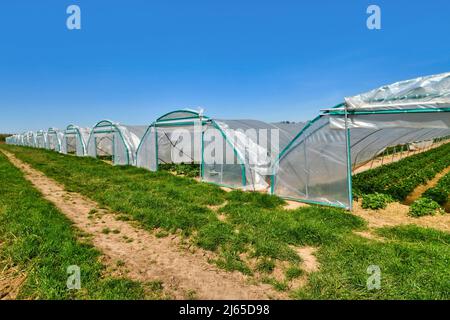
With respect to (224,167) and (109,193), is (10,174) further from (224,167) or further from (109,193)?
(224,167)

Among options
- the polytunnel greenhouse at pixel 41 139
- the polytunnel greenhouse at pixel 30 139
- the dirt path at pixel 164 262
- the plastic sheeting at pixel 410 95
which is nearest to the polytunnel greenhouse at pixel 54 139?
the polytunnel greenhouse at pixel 41 139

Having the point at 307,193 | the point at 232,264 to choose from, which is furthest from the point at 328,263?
the point at 307,193

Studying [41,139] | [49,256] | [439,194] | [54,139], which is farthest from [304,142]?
[41,139]

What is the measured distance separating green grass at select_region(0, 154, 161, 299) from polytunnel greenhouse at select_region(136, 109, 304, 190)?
18.5ft

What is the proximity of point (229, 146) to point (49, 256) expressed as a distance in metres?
6.95

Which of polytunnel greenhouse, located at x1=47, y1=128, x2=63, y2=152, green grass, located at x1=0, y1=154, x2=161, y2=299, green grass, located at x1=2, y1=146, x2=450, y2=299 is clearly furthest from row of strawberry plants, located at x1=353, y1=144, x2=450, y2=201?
polytunnel greenhouse, located at x1=47, y1=128, x2=63, y2=152

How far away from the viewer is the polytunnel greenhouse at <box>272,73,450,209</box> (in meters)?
6.07

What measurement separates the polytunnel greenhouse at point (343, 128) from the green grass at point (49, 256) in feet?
18.7

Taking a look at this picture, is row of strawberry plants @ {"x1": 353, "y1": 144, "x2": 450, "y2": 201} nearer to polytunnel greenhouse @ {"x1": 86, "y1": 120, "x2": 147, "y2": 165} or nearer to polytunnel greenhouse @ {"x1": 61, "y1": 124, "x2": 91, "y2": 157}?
polytunnel greenhouse @ {"x1": 86, "y1": 120, "x2": 147, "y2": 165}

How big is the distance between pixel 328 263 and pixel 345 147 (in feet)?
13.2

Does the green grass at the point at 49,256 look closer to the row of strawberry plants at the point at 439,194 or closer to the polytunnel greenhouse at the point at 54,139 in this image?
the row of strawberry plants at the point at 439,194

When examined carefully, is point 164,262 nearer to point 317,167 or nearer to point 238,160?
point 317,167

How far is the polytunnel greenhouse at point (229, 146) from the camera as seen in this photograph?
1012cm

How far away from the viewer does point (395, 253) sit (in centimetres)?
452
